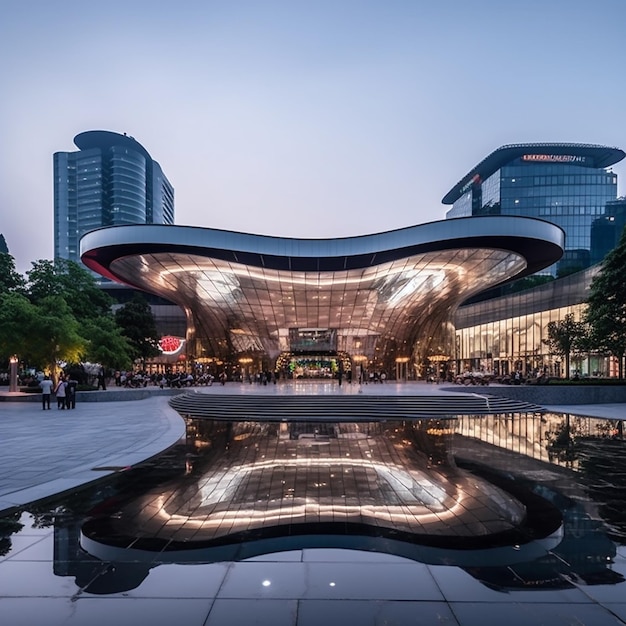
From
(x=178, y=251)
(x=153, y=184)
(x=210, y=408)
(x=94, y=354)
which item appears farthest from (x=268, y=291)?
(x=153, y=184)

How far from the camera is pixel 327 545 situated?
5.61 meters

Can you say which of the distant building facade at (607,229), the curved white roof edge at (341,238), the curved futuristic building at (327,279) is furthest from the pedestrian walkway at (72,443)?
the distant building facade at (607,229)

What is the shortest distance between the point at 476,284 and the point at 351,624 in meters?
43.2

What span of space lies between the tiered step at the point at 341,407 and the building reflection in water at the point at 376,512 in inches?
310

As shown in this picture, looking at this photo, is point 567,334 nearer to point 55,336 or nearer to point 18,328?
point 55,336

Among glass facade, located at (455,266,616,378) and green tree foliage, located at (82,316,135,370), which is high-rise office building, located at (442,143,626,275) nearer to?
glass facade, located at (455,266,616,378)

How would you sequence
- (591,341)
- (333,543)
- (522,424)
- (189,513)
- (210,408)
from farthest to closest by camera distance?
1. (591,341)
2. (210,408)
3. (522,424)
4. (189,513)
5. (333,543)

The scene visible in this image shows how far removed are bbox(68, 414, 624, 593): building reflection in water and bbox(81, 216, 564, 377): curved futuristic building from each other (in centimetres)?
2231

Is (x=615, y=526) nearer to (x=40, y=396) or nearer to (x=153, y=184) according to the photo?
(x=40, y=396)

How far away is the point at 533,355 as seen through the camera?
2229 inches

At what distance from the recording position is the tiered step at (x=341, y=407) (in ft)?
67.4

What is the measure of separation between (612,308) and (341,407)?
2148 cm

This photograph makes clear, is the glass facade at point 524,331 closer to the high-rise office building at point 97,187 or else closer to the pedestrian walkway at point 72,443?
the pedestrian walkway at point 72,443

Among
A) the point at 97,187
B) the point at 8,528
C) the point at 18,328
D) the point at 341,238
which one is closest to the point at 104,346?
the point at 18,328
